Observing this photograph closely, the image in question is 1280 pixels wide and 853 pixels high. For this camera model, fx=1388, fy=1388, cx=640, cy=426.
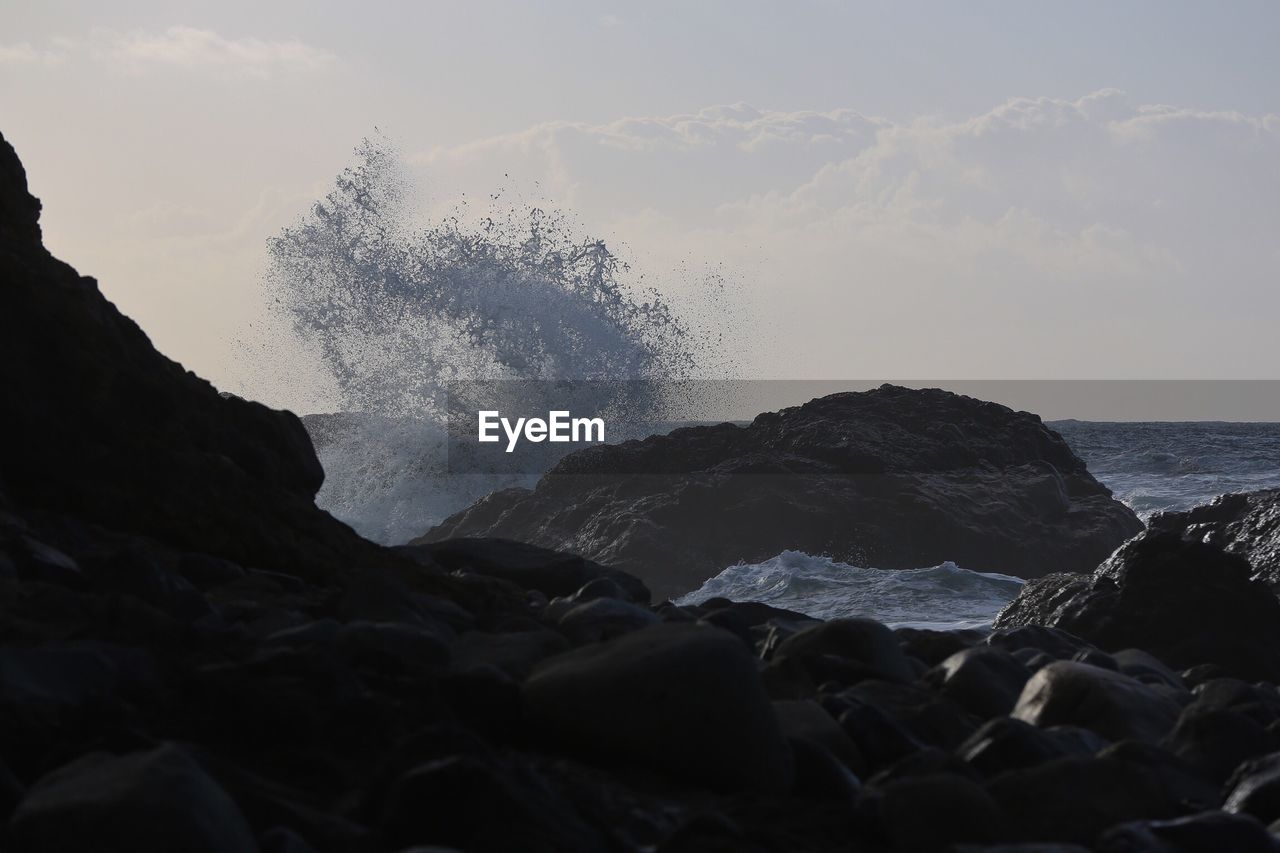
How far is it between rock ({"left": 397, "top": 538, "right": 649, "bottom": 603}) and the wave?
13.4 feet

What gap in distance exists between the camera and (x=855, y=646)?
373 cm

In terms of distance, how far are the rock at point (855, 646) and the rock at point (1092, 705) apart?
0.35 meters

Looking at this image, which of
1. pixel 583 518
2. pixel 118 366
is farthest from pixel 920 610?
pixel 118 366

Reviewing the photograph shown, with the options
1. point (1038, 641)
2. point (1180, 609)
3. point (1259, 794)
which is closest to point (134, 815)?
point (1259, 794)

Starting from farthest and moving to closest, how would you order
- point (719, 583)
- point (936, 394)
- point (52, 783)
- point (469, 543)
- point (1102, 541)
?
point (936, 394) < point (1102, 541) < point (719, 583) < point (469, 543) < point (52, 783)

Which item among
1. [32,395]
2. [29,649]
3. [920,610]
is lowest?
[920,610]

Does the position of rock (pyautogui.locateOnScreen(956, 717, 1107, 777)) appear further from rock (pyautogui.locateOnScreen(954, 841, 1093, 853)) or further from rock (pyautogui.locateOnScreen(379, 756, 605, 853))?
rock (pyautogui.locateOnScreen(379, 756, 605, 853))

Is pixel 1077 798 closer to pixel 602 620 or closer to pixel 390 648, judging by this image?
pixel 390 648

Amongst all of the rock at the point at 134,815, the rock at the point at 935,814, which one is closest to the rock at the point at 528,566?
the rock at the point at 935,814

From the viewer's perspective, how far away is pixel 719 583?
10.7 metres

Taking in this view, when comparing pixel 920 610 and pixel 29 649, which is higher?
pixel 29 649

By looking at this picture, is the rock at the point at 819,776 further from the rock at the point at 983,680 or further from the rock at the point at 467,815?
the rock at the point at 983,680

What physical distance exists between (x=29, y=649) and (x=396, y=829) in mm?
795

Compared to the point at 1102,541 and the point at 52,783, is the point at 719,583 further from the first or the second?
the point at 52,783
